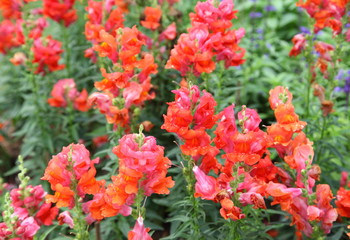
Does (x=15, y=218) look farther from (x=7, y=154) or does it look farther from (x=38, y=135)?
(x=7, y=154)

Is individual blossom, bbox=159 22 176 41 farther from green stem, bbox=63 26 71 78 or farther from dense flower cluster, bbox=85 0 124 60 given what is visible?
green stem, bbox=63 26 71 78

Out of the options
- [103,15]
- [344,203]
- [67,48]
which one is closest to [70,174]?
[344,203]

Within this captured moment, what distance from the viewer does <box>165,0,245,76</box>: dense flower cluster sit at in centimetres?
323

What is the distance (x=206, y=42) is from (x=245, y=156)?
103 centimetres

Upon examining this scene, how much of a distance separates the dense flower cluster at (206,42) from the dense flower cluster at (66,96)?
5.19ft

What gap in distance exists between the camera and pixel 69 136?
4.86 metres

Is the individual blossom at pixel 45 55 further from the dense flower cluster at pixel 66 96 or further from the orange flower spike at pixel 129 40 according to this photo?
the orange flower spike at pixel 129 40

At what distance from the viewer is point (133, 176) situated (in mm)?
2416

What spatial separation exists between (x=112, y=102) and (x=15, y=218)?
1081mm

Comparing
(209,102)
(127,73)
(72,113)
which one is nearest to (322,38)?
(72,113)

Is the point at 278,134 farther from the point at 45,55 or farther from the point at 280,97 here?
the point at 45,55

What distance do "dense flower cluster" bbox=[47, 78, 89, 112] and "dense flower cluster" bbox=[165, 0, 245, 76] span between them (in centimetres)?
158

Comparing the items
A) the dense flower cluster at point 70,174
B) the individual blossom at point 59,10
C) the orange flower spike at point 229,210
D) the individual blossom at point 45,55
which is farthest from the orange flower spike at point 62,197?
the individual blossom at point 59,10

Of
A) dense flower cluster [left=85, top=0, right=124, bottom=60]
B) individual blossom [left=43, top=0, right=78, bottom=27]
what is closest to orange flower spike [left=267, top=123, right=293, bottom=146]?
dense flower cluster [left=85, top=0, right=124, bottom=60]
